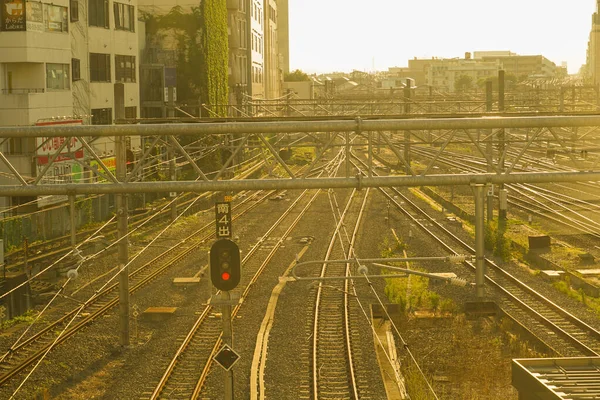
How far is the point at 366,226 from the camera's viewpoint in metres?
26.4

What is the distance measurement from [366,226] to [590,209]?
294 inches

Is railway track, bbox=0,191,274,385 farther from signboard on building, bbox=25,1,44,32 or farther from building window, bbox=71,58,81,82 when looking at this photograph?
building window, bbox=71,58,81,82

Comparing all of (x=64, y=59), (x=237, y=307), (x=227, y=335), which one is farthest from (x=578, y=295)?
(x=64, y=59)

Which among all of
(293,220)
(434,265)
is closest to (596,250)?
(434,265)

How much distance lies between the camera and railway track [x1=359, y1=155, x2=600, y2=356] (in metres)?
13.6

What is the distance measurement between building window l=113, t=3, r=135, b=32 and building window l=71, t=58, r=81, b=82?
3996 mm

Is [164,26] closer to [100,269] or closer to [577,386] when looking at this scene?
[100,269]

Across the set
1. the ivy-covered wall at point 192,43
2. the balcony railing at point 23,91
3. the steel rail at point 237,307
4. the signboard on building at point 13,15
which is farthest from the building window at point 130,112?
the signboard on building at point 13,15

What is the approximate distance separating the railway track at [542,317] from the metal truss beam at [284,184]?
4718 mm

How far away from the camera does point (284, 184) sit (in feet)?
30.0

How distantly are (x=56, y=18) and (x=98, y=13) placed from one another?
15.9 feet

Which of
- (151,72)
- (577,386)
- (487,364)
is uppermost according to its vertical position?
(151,72)

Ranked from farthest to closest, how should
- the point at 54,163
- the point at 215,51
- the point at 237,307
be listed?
the point at 215,51 < the point at 54,163 < the point at 237,307

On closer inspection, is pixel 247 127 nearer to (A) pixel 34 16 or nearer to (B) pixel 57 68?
(A) pixel 34 16
